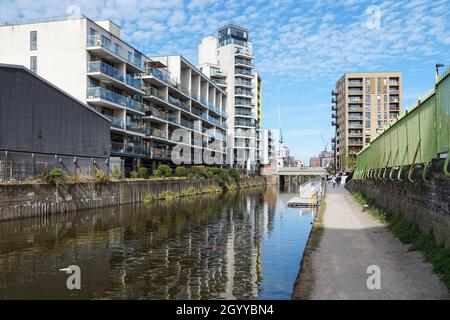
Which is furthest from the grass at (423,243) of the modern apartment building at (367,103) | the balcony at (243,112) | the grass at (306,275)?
the modern apartment building at (367,103)

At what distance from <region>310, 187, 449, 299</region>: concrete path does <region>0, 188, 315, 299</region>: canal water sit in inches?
55.7

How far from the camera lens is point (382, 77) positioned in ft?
431

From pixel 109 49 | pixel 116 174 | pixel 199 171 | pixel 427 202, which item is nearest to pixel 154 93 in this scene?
pixel 199 171

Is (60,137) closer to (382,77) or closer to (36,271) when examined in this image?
(36,271)

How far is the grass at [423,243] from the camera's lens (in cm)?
1020

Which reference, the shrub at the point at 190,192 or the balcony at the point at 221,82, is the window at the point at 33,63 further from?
the balcony at the point at 221,82

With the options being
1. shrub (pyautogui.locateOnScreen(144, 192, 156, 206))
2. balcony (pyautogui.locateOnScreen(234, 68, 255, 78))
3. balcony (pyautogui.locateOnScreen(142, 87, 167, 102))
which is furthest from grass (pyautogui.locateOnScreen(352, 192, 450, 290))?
balcony (pyautogui.locateOnScreen(234, 68, 255, 78))

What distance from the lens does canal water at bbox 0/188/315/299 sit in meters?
12.3

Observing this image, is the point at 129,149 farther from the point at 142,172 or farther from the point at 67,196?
Result: the point at 67,196

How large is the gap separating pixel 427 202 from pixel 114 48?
45.2 metres

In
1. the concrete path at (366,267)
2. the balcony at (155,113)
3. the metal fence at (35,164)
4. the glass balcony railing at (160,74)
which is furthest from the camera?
the glass balcony railing at (160,74)

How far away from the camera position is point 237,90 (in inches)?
4500

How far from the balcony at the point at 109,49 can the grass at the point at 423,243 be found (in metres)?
38.2

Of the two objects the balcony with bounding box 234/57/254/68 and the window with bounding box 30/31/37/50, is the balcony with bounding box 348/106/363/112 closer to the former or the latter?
the balcony with bounding box 234/57/254/68
